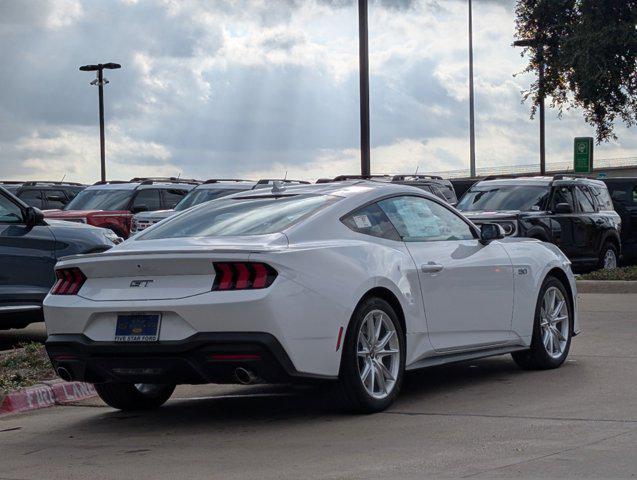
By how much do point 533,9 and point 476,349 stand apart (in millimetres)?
26468

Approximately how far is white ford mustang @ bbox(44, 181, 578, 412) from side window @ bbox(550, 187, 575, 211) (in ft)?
40.1

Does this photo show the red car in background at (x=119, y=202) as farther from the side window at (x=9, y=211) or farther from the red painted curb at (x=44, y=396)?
the red painted curb at (x=44, y=396)

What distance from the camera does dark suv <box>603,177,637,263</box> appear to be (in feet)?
81.1

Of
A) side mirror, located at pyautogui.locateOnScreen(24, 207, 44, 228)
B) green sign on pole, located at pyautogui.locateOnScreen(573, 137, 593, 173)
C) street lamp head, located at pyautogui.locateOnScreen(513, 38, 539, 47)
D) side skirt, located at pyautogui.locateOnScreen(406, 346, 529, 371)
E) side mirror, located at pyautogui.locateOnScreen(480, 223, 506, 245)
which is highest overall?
street lamp head, located at pyautogui.locateOnScreen(513, 38, 539, 47)

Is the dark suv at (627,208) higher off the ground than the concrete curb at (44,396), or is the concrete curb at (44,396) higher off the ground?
the dark suv at (627,208)

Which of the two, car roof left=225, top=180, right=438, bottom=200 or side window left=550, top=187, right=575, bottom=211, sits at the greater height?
car roof left=225, top=180, right=438, bottom=200

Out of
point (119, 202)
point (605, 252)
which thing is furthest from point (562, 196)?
point (119, 202)

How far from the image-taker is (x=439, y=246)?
30.0 ft

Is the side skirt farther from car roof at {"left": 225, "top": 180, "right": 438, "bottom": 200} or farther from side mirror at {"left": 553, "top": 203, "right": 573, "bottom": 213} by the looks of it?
side mirror at {"left": 553, "top": 203, "right": 573, "bottom": 213}

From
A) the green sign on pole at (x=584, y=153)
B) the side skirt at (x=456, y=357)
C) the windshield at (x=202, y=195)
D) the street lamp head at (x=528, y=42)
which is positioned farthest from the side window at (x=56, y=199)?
the side skirt at (x=456, y=357)

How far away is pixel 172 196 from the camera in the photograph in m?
30.8

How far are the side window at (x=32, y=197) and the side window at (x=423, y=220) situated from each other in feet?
90.2

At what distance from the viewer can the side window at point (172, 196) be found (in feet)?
100

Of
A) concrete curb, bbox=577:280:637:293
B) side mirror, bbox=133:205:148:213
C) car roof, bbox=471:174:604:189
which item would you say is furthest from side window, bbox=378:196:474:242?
side mirror, bbox=133:205:148:213
